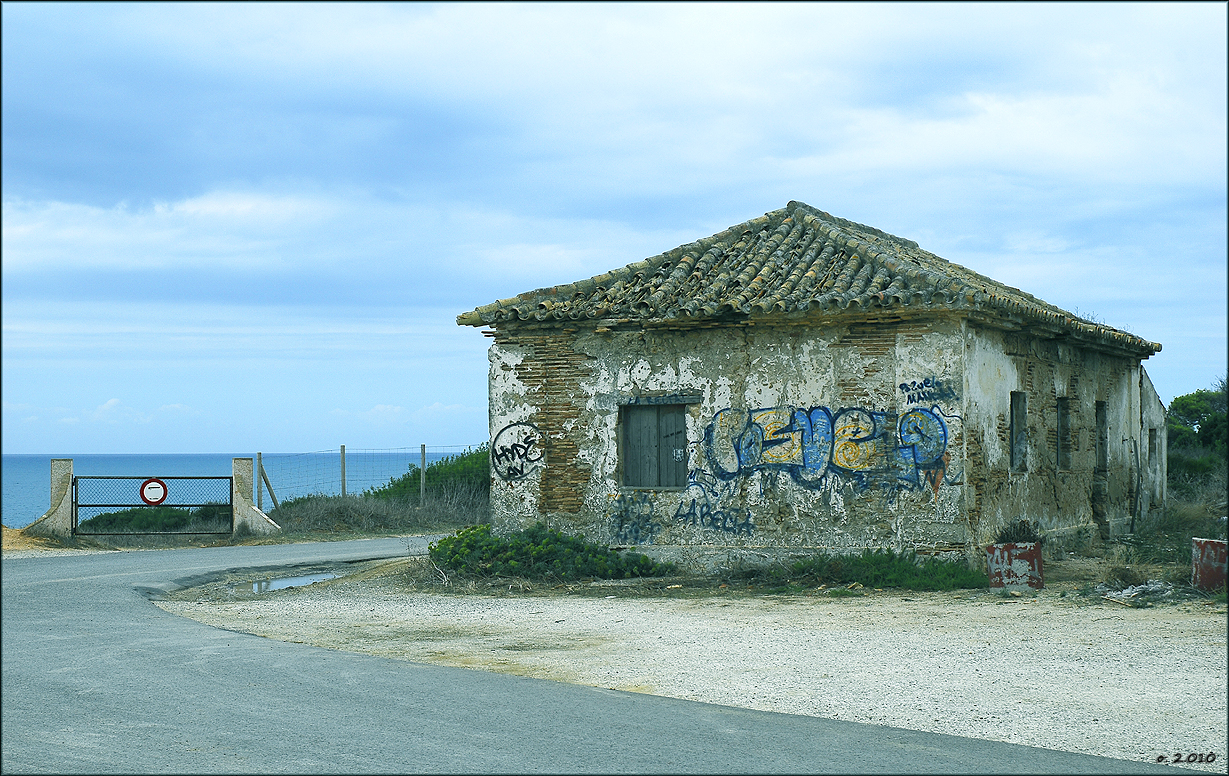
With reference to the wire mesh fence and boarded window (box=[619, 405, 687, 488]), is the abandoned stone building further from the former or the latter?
the wire mesh fence

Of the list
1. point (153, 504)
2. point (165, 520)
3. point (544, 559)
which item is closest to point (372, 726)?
point (544, 559)

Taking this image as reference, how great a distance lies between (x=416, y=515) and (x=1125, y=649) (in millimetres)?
21112

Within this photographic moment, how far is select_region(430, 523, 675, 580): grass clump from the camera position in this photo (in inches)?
577

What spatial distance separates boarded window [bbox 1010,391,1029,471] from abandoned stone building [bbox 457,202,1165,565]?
3 centimetres

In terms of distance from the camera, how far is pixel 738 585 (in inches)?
552

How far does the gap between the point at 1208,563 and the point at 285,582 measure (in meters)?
12.2

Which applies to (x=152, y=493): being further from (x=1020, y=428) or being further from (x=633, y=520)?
(x=1020, y=428)

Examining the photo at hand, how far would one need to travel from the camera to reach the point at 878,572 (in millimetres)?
13547

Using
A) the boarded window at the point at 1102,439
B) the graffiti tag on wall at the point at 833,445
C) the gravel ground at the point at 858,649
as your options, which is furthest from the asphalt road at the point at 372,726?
the boarded window at the point at 1102,439

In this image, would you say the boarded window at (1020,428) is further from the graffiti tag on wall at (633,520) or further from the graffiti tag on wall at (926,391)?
the graffiti tag on wall at (633,520)

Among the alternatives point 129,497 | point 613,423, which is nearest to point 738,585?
point 613,423

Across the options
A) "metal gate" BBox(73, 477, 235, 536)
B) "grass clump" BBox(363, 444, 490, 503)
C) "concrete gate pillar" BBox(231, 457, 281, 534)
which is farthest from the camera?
"grass clump" BBox(363, 444, 490, 503)

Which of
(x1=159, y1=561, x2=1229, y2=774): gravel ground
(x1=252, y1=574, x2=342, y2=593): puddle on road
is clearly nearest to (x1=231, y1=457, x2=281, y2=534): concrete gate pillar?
(x1=252, y1=574, x2=342, y2=593): puddle on road

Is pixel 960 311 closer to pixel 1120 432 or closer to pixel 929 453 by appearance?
pixel 929 453
